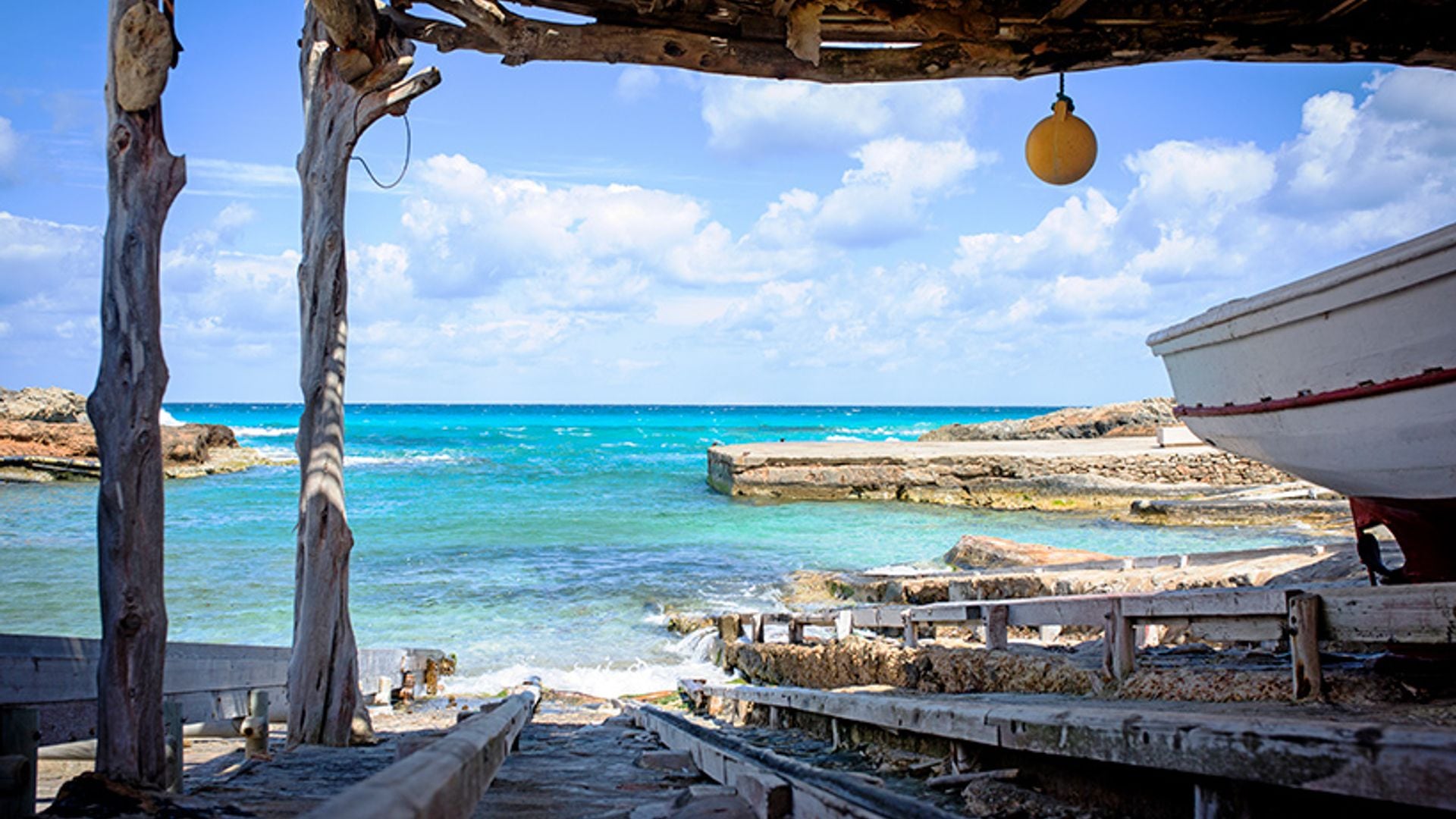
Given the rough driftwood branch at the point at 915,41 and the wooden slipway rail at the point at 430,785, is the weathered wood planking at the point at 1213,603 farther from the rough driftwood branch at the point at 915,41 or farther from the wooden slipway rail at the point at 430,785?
the wooden slipway rail at the point at 430,785

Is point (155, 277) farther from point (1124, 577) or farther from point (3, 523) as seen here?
point (3, 523)

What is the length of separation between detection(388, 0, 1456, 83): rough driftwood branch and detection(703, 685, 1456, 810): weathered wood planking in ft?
10.2

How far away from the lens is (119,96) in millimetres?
3662

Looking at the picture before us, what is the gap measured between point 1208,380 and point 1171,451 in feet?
75.2

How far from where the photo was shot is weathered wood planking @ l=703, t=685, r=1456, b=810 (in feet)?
6.65

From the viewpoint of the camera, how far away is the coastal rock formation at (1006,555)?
12.3 meters

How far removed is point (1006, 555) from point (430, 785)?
499 inches

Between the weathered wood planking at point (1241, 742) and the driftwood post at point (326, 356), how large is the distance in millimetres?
3499

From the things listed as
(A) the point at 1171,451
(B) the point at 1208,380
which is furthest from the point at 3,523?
(A) the point at 1171,451

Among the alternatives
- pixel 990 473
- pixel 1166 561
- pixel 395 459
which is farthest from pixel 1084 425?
pixel 1166 561

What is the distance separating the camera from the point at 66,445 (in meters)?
34.1

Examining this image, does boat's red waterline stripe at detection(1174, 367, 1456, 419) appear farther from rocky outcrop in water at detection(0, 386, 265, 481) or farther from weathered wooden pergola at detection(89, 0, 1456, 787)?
rocky outcrop in water at detection(0, 386, 265, 481)

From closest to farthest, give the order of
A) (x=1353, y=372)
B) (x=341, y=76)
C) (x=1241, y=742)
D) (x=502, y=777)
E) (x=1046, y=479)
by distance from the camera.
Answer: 1. (x=1241, y=742)
2. (x=1353, y=372)
3. (x=502, y=777)
4. (x=341, y=76)
5. (x=1046, y=479)

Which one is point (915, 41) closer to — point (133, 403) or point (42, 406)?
point (133, 403)
